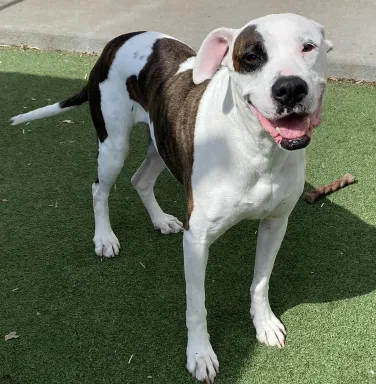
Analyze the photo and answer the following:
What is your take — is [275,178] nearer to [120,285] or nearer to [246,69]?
[246,69]

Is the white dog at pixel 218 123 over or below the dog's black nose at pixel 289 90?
below

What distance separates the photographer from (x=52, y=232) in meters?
3.93

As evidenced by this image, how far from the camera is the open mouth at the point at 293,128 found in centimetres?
216

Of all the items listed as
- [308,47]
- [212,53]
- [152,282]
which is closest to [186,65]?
[212,53]

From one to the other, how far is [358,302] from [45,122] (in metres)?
3.24

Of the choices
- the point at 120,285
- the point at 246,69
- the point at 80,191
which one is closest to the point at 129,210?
the point at 80,191

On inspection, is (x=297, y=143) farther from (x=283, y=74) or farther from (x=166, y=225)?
(x=166, y=225)

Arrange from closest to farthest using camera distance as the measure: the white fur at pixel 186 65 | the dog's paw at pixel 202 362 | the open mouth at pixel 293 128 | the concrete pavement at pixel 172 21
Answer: the open mouth at pixel 293 128 → the dog's paw at pixel 202 362 → the white fur at pixel 186 65 → the concrete pavement at pixel 172 21

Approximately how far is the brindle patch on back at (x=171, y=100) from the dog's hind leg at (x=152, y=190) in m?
0.61

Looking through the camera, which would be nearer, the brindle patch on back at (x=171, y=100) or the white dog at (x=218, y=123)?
the white dog at (x=218, y=123)

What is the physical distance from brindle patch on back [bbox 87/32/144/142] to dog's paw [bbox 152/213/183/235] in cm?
71

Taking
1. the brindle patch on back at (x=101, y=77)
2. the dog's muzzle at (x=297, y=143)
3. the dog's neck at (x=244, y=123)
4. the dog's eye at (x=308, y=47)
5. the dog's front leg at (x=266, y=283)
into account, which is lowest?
the dog's front leg at (x=266, y=283)

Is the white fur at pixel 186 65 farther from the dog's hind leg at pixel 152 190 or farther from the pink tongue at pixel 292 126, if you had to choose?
the pink tongue at pixel 292 126

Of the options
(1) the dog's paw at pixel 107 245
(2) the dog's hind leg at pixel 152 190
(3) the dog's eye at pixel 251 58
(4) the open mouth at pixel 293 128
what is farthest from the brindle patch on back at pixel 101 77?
(4) the open mouth at pixel 293 128
